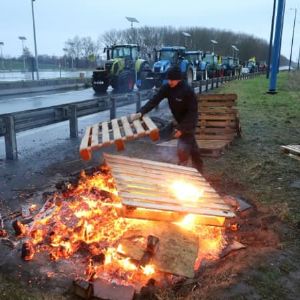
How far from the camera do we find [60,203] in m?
4.80

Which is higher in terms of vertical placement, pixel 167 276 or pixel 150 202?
pixel 150 202

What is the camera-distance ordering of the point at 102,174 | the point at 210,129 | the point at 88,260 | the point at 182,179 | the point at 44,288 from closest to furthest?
1. the point at 44,288
2. the point at 88,260
3. the point at 182,179
4. the point at 102,174
5. the point at 210,129

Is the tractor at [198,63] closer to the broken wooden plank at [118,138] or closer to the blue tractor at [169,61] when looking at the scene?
the blue tractor at [169,61]

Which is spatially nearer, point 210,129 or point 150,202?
point 150,202

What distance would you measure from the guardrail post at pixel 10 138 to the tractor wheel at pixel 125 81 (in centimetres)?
1558

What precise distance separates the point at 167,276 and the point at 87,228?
3.62 feet

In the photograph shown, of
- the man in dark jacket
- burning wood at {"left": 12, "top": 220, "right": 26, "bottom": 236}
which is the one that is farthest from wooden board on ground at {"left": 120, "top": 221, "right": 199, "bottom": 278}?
the man in dark jacket

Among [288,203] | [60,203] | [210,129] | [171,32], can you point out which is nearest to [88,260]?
[60,203]

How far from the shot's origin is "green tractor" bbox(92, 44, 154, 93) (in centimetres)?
2253

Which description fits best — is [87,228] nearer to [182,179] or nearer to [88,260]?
[88,260]

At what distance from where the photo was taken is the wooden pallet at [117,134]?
530cm

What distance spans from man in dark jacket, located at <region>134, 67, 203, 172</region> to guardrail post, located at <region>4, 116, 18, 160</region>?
251 cm

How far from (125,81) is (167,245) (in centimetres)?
1965

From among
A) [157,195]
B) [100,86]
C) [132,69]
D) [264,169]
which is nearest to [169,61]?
[132,69]
